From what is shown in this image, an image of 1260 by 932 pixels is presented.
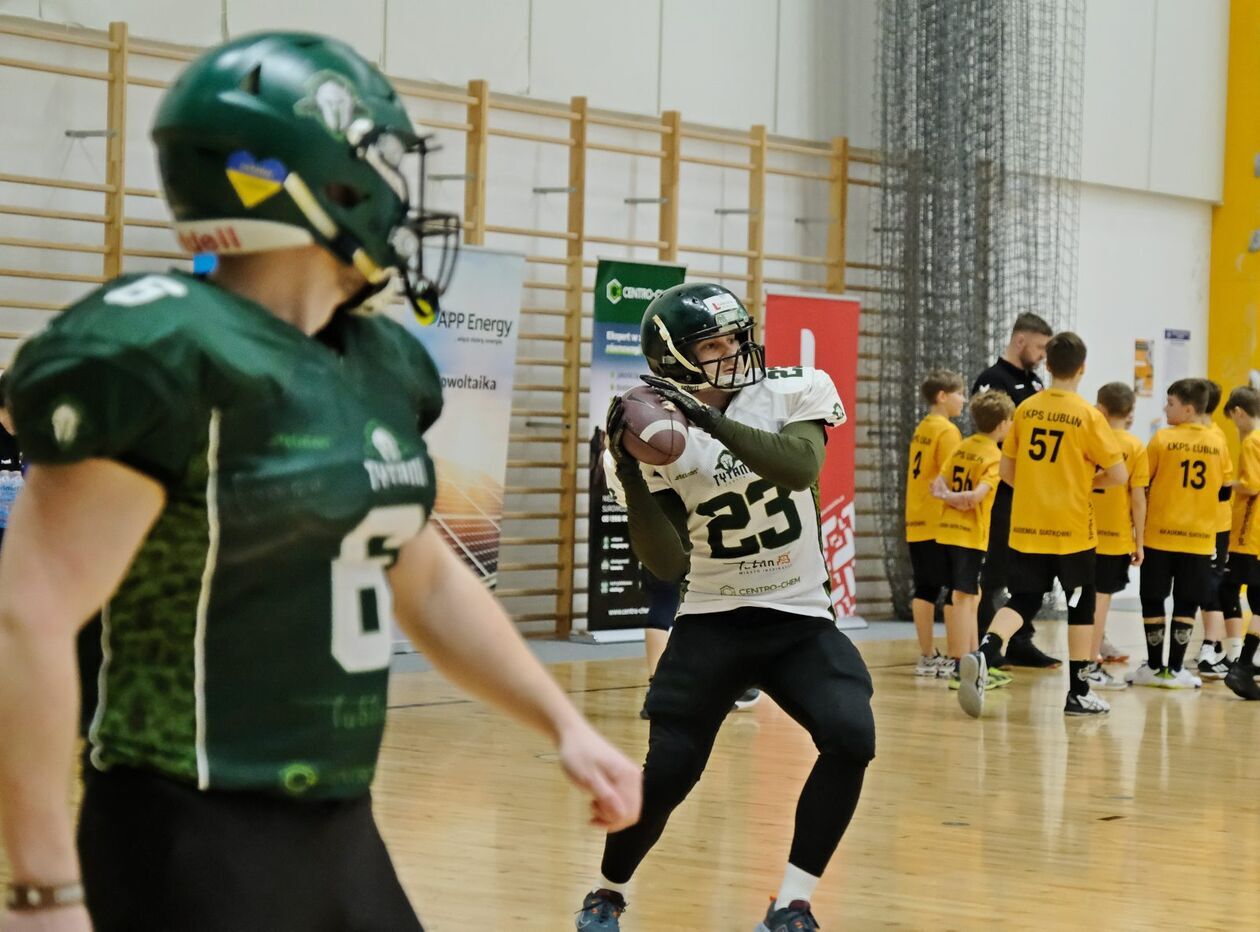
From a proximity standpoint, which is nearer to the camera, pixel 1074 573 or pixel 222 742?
pixel 222 742

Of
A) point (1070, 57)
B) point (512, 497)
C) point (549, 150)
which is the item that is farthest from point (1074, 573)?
point (1070, 57)

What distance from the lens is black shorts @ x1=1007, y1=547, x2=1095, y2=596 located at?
8250 millimetres

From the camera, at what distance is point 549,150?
1098 cm

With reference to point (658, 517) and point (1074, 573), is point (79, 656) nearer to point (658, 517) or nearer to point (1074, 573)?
point (658, 517)

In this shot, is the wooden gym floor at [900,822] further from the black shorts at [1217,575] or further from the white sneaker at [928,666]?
A: the white sneaker at [928,666]

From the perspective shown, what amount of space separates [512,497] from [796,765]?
427 cm

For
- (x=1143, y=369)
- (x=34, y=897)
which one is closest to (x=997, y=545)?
(x=1143, y=369)

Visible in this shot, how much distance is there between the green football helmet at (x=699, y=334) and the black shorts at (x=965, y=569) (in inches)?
201

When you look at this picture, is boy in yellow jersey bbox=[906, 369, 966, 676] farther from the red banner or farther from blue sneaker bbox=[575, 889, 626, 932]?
blue sneaker bbox=[575, 889, 626, 932]

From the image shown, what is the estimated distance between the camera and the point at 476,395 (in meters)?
9.70

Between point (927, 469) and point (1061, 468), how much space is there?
4.13 feet

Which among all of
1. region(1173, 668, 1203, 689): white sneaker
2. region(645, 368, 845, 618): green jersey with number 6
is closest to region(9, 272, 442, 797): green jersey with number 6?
region(645, 368, 845, 618): green jersey with number 6

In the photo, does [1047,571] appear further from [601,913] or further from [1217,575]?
[601,913]

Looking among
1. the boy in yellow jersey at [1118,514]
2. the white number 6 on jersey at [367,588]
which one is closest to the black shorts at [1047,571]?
the boy in yellow jersey at [1118,514]
